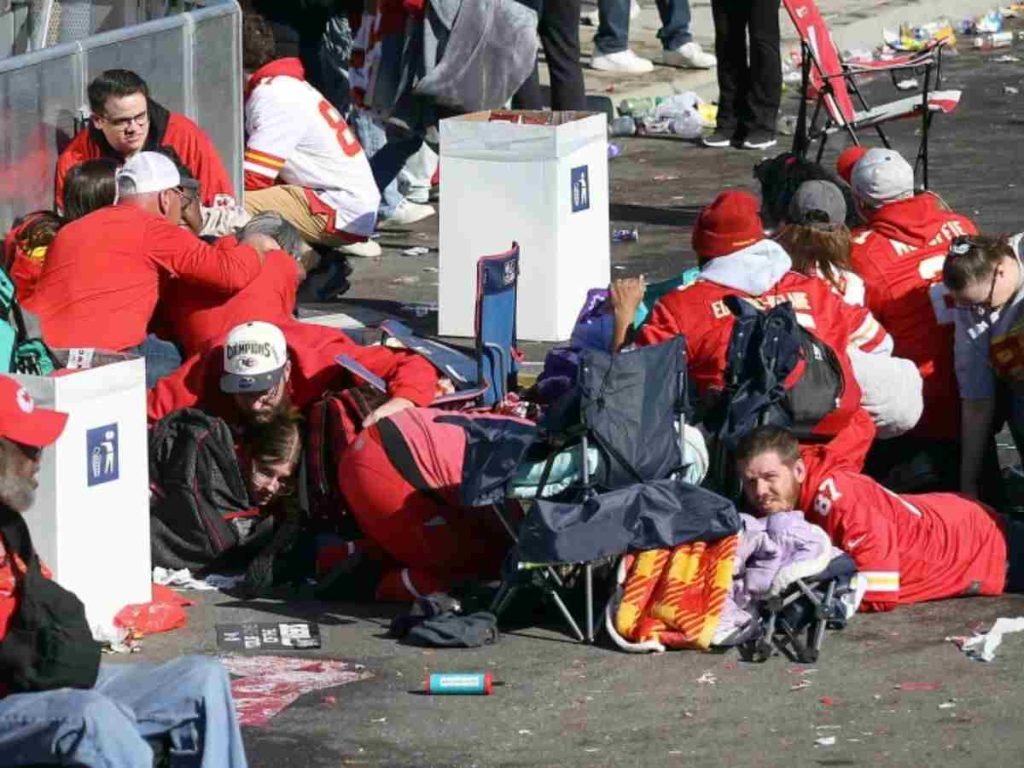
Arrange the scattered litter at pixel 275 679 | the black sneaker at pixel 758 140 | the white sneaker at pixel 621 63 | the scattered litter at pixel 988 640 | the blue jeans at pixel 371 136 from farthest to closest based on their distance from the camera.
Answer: the white sneaker at pixel 621 63 → the black sneaker at pixel 758 140 → the blue jeans at pixel 371 136 → the scattered litter at pixel 988 640 → the scattered litter at pixel 275 679

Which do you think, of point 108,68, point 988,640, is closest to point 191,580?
point 988,640

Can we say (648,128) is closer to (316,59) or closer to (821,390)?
(316,59)

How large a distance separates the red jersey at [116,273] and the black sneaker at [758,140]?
6.62 m

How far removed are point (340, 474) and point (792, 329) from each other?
1.48 m

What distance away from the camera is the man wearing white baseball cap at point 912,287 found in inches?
325

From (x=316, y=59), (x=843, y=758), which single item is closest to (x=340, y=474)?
(x=843, y=758)

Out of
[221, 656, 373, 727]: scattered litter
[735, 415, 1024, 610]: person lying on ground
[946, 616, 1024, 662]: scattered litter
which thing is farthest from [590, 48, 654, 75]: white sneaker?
[221, 656, 373, 727]: scattered litter

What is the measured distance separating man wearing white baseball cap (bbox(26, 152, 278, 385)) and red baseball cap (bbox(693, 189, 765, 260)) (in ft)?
5.57

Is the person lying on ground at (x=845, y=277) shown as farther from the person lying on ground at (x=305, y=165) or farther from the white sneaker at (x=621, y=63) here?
the white sneaker at (x=621, y=63)

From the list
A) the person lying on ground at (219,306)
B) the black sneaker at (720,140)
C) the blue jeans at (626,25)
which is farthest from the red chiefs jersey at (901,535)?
the blue jeans at (626,25)

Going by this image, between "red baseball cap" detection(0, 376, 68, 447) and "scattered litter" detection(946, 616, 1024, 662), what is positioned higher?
"red baseball cap" detection(0, 376, 68, 447)

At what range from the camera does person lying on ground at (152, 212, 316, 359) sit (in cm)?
855

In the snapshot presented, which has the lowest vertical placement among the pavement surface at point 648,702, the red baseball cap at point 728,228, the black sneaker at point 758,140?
the pavement surface at point 648,702

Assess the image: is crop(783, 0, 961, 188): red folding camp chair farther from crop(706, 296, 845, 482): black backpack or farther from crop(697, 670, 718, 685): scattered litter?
crop(697, 670, 718, 685): scattered litter
